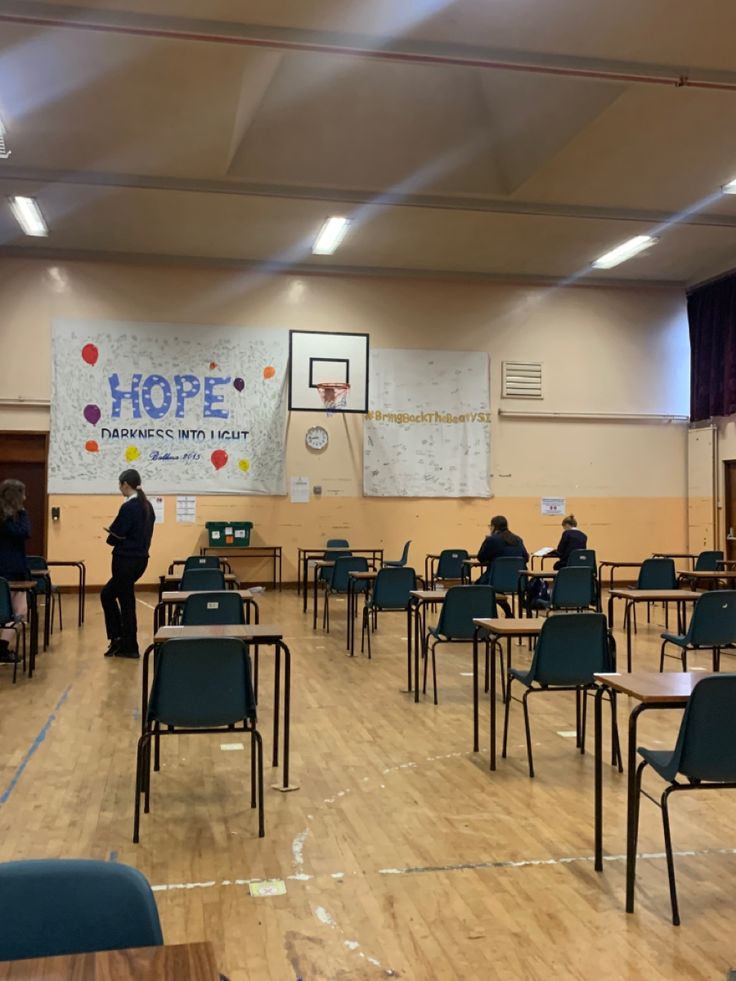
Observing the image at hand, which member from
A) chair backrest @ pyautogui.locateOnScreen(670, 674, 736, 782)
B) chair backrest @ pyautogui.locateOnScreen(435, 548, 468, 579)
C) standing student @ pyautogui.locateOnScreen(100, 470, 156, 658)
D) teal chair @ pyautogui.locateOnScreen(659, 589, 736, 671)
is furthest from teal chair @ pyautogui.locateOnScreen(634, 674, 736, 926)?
chair backrest @ pyautogui.locateOnScreen(435, 548, 468, 579)

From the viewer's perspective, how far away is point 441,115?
9.23m

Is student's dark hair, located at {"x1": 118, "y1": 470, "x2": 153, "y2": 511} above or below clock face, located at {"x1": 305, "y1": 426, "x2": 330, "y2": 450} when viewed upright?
below

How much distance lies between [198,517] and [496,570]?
18.6 feet

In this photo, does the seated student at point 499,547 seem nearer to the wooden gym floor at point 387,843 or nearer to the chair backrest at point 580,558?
the chair backrest at point 580,558

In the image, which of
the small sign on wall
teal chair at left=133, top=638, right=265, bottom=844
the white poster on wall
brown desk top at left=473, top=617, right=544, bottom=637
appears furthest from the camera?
the small sign on wall

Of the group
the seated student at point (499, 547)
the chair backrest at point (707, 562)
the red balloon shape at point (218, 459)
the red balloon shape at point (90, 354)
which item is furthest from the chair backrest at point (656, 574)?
the red balloon shape at point (90, 354)

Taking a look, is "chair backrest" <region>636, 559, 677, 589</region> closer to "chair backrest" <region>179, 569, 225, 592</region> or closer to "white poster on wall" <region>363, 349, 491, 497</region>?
"chair backrest" <region>179, 569, 225, 592</region>

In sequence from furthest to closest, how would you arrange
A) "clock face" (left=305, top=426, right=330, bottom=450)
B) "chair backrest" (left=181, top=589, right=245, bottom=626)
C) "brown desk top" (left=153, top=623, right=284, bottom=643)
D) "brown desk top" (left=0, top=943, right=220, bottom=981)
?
"clock face" (left=305, top=426, right=330, bottom=450) < "chair backrest" (left=181, top=589, right=245, bottom=626) < "brown desk top" (left=153, top=623, right=284, bottom=643) < "brown desk top" (left=0, top=943, right=220, bottom=981)

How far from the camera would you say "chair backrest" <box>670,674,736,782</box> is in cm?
265

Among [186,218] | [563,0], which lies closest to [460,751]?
[563,0]

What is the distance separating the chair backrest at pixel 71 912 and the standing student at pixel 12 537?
5.35 m

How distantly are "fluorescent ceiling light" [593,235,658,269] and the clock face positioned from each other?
4.95 m

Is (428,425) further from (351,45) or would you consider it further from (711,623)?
(711,623)

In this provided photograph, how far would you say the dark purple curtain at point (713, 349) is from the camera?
1283cm
